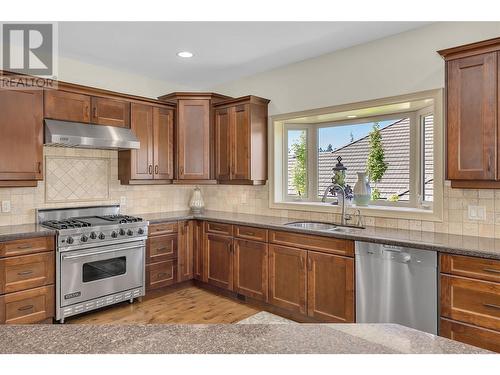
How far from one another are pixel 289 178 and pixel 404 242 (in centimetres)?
200

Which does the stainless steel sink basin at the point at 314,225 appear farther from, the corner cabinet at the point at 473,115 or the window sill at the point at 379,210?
the corner cabinet at the point at 473,115

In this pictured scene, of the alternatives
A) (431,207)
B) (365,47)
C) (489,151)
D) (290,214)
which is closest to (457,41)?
(365,47)

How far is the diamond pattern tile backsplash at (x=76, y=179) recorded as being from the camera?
3752 mm

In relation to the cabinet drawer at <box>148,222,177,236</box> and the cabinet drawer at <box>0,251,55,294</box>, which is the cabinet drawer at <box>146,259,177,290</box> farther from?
the cabinet drawer at <box>0,251,55,294</box>

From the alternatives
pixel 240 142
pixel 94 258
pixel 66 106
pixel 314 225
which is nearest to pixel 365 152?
pixel 314 225

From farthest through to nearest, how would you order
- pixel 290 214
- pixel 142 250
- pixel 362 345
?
1. pixel 290 214
2. pixel 142 250
3. pixel 362 345

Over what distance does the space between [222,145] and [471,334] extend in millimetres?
3100

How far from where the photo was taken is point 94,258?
3.42 m

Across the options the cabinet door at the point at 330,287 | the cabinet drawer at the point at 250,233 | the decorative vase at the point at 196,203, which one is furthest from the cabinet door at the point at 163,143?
the cabinet door at the point at 330,287

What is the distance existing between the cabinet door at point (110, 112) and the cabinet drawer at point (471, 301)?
3430 mm

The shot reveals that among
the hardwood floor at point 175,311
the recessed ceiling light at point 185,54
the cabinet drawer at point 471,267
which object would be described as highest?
the recessed ceiling light at point 185,54

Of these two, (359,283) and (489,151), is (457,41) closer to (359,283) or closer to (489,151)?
(489,151)

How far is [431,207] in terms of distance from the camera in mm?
3211

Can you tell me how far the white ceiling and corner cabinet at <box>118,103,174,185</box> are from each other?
0.54 m
